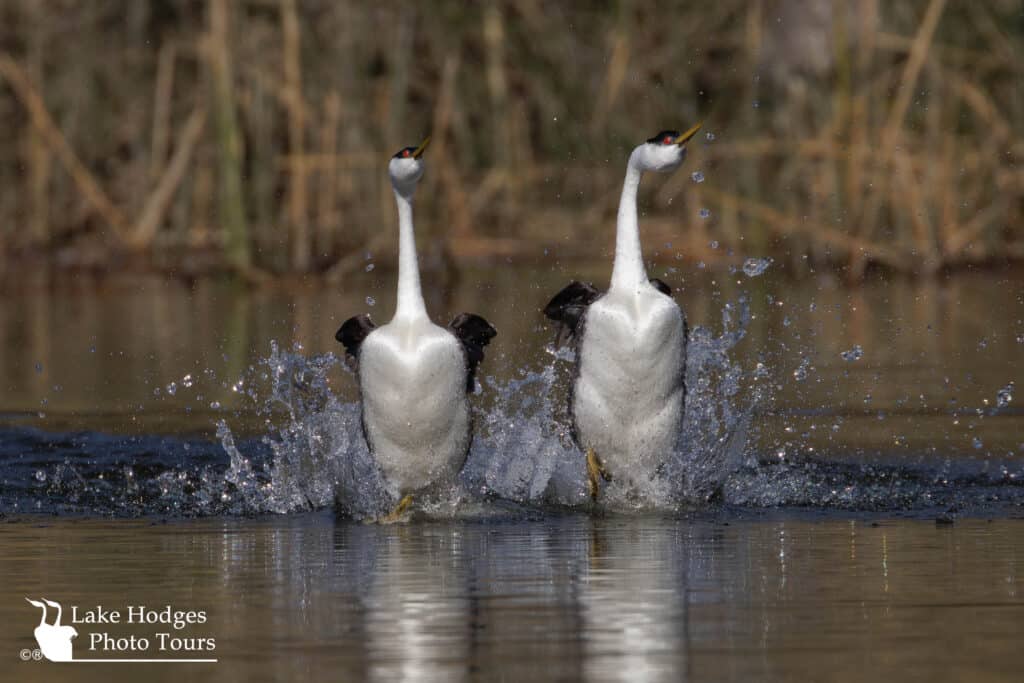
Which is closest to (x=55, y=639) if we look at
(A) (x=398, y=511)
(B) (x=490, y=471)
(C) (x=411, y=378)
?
(C) (x=411, y=378)

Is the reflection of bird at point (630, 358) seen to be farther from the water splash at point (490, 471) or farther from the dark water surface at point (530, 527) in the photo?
the dark water surface at point (530, 527)

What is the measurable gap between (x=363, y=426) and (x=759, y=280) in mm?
13046

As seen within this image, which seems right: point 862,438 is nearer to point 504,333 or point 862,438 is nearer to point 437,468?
point 437,468

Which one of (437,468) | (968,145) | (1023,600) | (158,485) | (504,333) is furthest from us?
(968,145)

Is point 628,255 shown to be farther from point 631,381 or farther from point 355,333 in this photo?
point 355,333

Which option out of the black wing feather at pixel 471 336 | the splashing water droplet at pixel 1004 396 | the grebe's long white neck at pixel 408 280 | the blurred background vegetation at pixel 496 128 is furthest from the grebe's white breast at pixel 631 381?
the blurred background vegetation at pixel 496 128

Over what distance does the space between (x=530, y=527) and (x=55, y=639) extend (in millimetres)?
2934

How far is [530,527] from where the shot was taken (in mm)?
8883

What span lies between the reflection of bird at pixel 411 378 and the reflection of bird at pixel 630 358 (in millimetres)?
534

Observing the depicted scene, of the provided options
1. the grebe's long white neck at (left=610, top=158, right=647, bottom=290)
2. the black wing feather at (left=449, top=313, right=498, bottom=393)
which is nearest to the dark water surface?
the black wing feather at (left=449, top=313, right=498, bottom=393)

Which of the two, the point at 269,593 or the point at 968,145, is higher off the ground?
the point at 968,145

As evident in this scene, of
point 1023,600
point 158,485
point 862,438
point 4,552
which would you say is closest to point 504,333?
point 862,438

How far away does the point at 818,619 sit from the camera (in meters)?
6.48

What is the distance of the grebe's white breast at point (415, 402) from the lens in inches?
363
